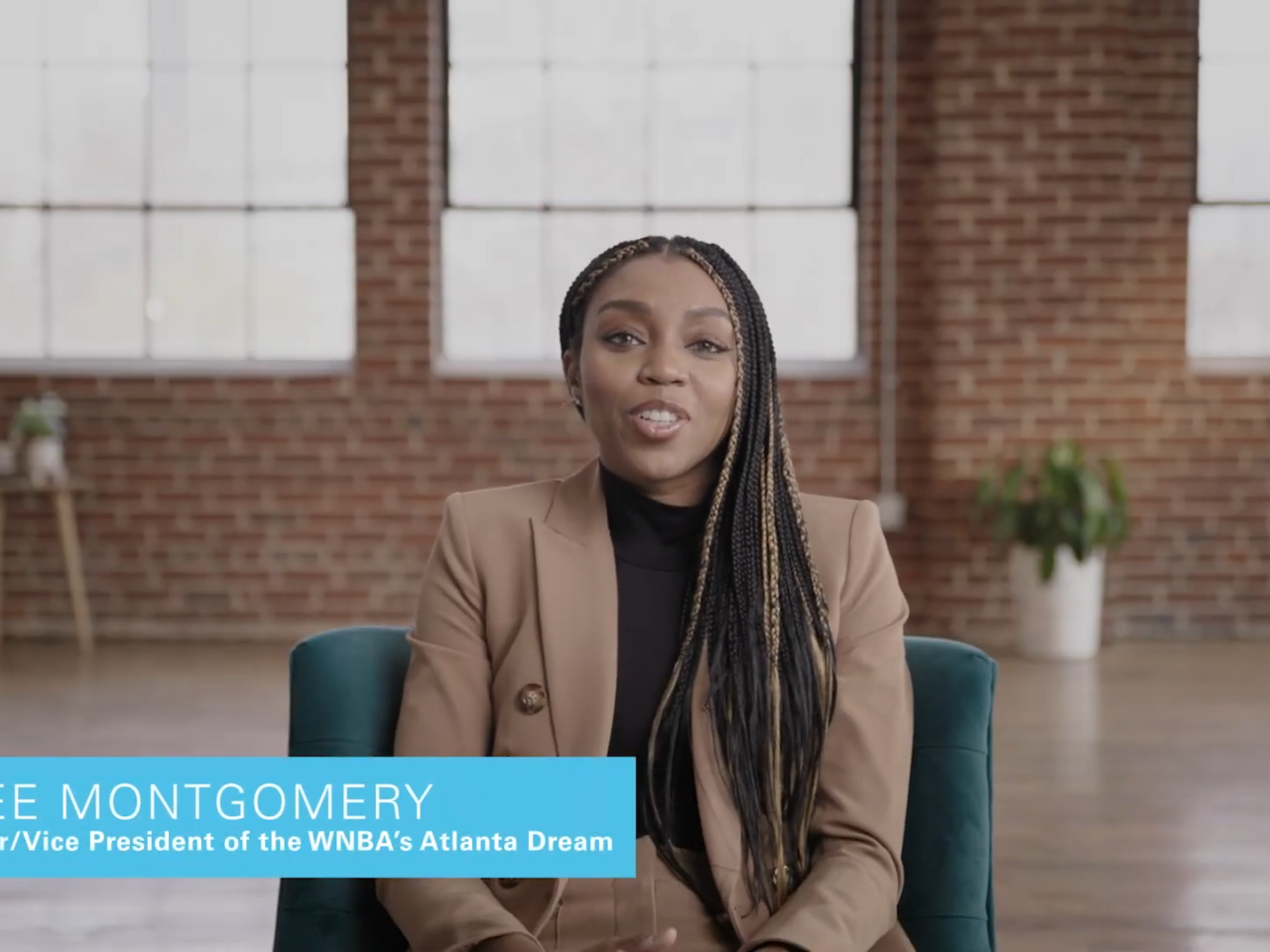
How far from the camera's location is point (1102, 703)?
5.17m

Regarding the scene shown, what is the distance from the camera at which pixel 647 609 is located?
1546 mm

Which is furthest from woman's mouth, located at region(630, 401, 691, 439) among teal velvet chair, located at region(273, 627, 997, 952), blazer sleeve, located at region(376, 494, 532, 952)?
teal velvet chair, located at region(273, 627, 997, 952)

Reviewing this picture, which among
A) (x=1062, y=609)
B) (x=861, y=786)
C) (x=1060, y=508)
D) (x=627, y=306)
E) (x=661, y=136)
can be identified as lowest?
(x=1062, y=609)

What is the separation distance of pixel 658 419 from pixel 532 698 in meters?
0.29

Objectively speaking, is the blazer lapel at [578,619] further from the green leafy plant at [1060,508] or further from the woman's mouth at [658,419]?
the green leafy plant at [1060,508]

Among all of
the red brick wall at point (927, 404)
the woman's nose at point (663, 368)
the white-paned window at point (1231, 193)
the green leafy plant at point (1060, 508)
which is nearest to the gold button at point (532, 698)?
the woman's nose at point (663, 368)

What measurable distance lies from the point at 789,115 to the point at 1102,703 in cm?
289

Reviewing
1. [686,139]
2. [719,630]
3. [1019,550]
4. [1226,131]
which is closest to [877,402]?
[1019,550]

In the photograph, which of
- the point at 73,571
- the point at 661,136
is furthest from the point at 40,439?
the point at 661,136

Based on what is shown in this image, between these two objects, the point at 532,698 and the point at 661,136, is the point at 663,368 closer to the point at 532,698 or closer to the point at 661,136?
the point at 532,698

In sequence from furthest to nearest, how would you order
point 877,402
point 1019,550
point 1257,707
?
point 877,402 < point 1019,550 < point 1257,707

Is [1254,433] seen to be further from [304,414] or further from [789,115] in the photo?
[304,414]

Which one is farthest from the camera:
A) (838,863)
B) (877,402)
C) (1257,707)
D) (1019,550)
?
(877,402)

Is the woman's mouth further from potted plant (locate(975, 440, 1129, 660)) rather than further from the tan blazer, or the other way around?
potted plant (locate(975, 440, 1129, 660))
